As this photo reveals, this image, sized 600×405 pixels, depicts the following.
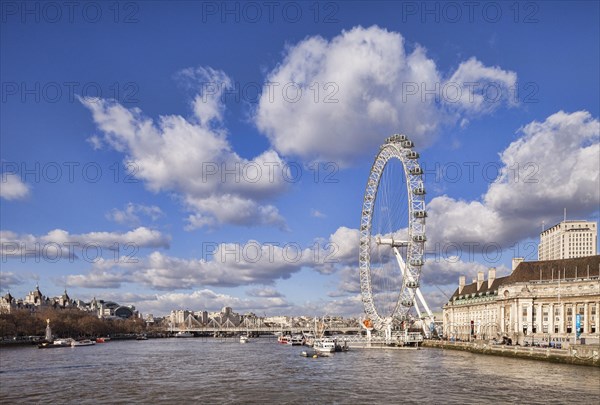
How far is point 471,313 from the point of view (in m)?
124

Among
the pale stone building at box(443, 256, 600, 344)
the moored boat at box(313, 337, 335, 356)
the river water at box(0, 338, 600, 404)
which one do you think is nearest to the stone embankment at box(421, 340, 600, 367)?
the river water at box(0, 338, 600, 404)

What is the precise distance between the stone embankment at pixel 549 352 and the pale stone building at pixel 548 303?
8.12 m

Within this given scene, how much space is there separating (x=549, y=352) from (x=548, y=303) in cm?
2666

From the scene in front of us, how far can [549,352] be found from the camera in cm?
6719

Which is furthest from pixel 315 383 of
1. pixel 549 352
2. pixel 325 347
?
pixel 325 347

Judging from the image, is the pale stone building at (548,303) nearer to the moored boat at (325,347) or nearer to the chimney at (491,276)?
the chimney at (491,276)

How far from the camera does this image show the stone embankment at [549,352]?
6104 cm

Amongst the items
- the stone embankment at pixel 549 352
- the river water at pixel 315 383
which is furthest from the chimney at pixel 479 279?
the river water at pixel 315 383

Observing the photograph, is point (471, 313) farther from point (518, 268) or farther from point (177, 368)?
point (177, 368)

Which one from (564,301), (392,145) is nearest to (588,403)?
Result: (564,301)

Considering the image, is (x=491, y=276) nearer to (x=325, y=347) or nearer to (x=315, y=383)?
(x=325, y=347)

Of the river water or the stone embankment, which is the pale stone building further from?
the river water

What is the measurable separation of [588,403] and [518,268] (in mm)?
66040

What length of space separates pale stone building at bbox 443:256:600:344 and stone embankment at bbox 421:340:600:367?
8119mm
